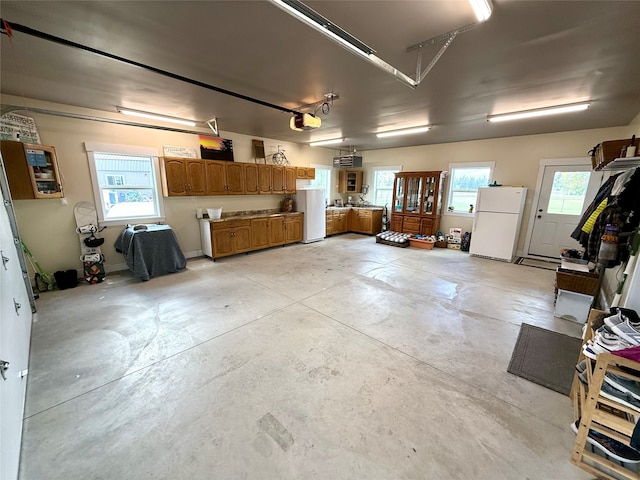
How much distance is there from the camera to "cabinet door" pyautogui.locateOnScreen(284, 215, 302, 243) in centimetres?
655

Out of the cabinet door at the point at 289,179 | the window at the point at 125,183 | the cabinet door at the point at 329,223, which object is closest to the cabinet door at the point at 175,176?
the window at the point at 125,183

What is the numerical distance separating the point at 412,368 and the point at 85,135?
5.69 meters

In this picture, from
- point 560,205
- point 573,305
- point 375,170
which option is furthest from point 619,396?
point 375,170

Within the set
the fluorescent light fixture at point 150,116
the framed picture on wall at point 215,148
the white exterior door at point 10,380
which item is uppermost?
the fluorescent light fixture at point 150,116

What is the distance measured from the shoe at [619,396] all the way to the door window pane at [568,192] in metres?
5.42

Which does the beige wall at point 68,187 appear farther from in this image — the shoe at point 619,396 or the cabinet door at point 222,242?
the shoe at point 619,396

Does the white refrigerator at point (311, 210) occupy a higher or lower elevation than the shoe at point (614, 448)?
higher

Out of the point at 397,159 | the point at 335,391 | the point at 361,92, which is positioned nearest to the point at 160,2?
the point at 361,92

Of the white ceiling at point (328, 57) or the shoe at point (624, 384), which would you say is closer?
the shoe at point (624, 384)

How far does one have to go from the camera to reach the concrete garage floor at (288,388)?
1481 mm

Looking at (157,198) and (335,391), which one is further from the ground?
(157,198)

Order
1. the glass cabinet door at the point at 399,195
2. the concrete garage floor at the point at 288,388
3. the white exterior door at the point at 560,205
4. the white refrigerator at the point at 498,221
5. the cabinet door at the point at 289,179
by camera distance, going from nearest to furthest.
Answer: the concrete garage floor at the point at 288,388 → the white exterior door at the point at 560,205 → the white refrigerator at the point at 498,221 → the cabinet door at the point at 289,179 → the glass cabinet door at the point at 399,195

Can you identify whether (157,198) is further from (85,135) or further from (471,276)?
(471,276)

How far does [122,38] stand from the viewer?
2061mm
